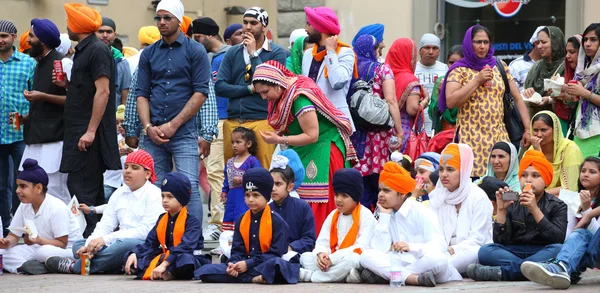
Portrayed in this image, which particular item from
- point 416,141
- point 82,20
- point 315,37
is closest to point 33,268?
point 82,20

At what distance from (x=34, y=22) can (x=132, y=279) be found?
127 inches

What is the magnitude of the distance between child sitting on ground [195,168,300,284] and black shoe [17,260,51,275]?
1.64 meters

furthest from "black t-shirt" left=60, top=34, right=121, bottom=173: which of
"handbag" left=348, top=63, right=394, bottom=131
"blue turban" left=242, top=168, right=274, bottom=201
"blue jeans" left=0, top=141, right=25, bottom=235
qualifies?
"handbag" left=348, top=63, right=394, bottom=131

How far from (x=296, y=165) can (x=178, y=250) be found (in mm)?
1164

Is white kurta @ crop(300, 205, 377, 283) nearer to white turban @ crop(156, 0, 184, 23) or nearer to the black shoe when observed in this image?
the black shoe

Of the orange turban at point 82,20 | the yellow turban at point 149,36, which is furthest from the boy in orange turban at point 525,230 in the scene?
the yellow turban at point 149,36

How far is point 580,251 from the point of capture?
9.02 metres

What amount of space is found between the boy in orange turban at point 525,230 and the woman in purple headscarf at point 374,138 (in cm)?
203

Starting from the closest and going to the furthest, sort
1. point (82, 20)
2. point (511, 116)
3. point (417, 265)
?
point (417, 265), point (82, 20), point (511, 116)

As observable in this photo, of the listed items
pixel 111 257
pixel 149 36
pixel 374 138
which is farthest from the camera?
pixel 149 36

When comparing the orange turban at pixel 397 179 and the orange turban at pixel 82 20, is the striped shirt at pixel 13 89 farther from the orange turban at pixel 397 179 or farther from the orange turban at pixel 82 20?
the orange turban at pixel 397 179

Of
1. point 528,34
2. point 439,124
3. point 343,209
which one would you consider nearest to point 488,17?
point 528,34

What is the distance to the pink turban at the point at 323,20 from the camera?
11.1 meters

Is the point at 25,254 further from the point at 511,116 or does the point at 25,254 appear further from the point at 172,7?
the point at 511,116
